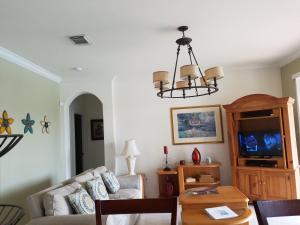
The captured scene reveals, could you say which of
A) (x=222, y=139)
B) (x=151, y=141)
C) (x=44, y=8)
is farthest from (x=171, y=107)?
(x=44, y=8)

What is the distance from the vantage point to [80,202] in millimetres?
2912

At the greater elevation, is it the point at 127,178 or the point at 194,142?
the point at 194,142

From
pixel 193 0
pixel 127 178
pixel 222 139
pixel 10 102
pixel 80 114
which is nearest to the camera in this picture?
pixel 193 0

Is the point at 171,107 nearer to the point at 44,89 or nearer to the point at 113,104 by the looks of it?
the point at 113,104

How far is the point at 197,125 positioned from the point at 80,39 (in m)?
3.01

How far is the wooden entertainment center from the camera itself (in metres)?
4.28

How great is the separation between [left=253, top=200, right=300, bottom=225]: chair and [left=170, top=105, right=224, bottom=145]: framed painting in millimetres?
3780

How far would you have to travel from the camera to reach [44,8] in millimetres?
2480

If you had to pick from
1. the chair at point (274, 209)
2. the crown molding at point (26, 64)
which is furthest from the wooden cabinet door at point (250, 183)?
the crown molding at point (26, 64)

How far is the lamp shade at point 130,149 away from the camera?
5047mm

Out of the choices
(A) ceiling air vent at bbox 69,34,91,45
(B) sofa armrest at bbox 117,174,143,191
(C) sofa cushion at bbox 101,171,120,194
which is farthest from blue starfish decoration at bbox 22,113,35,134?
(B) sofa armrest at bbox 117,174,143,191

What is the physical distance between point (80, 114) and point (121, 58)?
330 cm

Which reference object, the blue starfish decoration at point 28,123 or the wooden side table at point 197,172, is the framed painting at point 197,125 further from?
the blue starfish decoration at point 28,123

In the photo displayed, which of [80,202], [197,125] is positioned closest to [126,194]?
[80,202]
